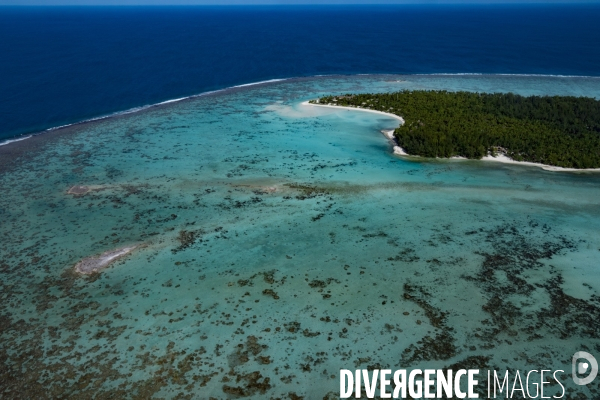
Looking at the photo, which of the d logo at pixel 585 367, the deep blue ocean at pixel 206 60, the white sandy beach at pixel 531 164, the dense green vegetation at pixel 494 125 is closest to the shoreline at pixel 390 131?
the dense green vegetation at pixel 494 125

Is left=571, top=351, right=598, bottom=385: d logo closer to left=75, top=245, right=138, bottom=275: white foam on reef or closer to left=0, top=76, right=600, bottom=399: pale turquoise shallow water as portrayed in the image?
left=0, top=76, right=600, bottom=399: pale turquoise shallow water

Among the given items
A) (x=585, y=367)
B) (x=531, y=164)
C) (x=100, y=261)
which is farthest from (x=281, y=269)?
(x=531, y=164)

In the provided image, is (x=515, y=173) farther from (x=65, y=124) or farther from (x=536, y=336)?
(x=65, y=124)

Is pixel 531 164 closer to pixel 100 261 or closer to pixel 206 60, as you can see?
pixel 100 261

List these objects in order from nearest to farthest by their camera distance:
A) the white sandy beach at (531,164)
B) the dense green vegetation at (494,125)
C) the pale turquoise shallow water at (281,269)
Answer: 1. the pale turquoise shallow water at (281,269)
2. the white sandy beach at (531,164)
3. the dense green vegetation at (494,125)

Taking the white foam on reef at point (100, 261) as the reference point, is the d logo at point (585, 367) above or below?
below

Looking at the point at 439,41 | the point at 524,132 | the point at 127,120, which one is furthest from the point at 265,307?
the point at 439,41

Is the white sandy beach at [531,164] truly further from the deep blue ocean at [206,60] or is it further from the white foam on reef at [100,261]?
the deep blue ocean at [206,60]
